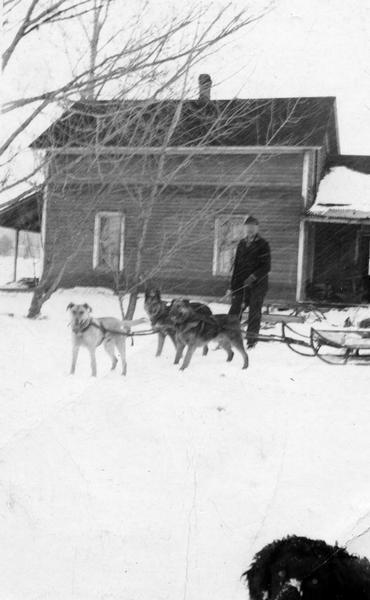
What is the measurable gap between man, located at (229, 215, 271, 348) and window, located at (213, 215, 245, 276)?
34 centimetres

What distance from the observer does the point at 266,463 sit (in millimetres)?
4363

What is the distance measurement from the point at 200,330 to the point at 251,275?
2.76 ft

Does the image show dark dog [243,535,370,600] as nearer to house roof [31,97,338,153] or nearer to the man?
house roof [31,97,338,153]

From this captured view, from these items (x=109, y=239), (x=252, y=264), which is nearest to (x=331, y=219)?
(x=109, y=239)

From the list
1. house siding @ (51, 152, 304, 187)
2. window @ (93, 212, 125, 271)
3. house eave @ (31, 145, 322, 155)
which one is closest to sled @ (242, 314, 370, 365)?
window @ (93, 212, 125, 271)

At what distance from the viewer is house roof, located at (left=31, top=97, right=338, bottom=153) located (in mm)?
6422

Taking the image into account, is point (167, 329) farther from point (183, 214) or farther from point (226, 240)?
point (183, 214)

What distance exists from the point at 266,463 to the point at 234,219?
824 cm

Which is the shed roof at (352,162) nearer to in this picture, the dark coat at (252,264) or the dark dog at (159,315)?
the dark coat at (252,264)

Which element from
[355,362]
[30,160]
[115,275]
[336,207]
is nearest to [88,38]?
[30,160]

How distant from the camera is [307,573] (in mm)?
2842

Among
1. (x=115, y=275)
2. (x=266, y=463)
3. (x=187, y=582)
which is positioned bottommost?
(x=187, y=582)

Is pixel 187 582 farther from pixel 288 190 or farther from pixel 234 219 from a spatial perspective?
pixel 288 190

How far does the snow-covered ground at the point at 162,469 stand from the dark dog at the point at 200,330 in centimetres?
51
